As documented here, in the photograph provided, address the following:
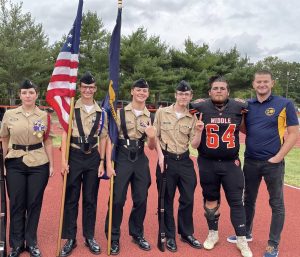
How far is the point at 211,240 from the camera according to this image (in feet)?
15.8

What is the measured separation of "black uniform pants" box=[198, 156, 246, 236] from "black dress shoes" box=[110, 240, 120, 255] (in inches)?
53.4

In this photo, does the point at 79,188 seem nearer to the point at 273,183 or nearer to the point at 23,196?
the point at 23,196

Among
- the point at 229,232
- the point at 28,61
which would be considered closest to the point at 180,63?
the point at 28,61

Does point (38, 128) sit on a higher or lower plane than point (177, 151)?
higher

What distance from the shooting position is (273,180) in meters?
4.47

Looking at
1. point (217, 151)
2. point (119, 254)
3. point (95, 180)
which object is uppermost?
point (217, 151)

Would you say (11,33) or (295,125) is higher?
(11,33)

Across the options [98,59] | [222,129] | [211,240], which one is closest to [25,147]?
[222,129]

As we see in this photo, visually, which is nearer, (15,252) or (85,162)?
(15,252)

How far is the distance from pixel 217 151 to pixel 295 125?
0.98 m

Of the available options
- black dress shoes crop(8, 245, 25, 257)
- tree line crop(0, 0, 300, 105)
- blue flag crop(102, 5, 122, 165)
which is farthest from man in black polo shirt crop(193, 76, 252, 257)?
tree line crop(0, 0, 300, 105)

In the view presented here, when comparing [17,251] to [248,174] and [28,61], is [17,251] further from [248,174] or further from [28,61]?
[28,61]

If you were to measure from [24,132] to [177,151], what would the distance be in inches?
73.3

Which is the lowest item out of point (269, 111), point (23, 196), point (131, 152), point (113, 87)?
point (23, 196)
